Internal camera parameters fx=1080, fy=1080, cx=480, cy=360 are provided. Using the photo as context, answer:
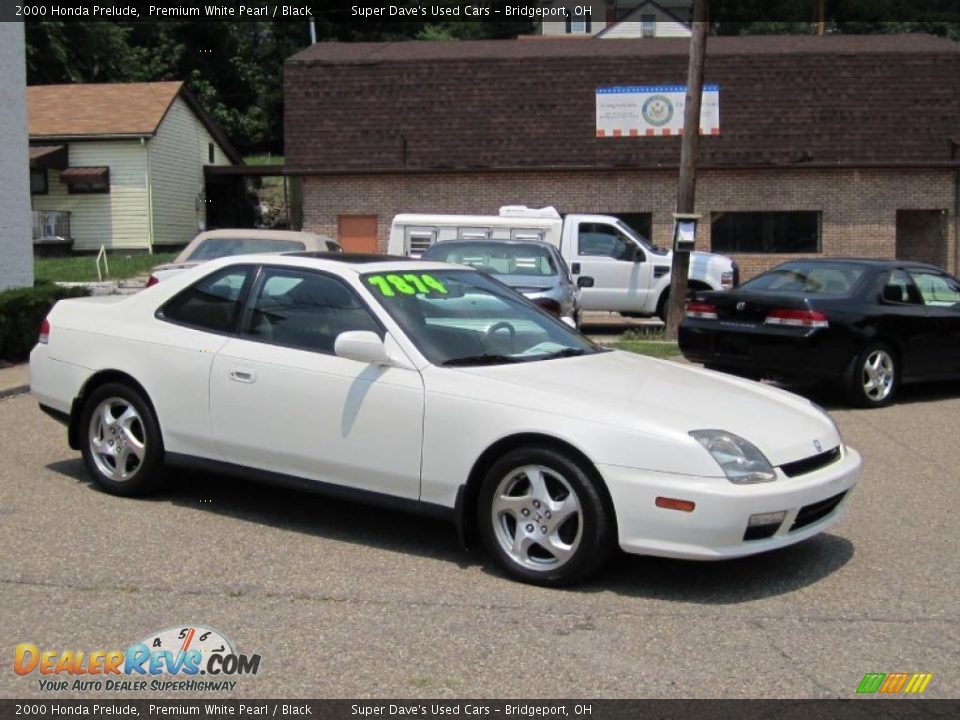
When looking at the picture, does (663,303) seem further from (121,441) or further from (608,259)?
(121,441)

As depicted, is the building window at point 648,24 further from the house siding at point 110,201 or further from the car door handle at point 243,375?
the car door handle at point 243,375

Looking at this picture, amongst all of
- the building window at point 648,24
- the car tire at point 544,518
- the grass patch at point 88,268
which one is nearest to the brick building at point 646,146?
the grass patch at point 88,268

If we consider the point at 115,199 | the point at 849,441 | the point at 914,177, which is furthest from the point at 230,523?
the point at 115,199

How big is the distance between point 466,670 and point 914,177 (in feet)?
83.7

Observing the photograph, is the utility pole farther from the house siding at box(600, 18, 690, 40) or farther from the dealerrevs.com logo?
the house siding at box(600, 18, 690, 40)

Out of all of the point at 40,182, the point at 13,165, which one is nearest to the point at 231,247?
the point at 13,165

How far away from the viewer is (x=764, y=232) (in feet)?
88.3

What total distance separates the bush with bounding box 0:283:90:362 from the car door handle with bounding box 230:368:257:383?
737cm

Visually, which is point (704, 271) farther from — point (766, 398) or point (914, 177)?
point (766, 398)

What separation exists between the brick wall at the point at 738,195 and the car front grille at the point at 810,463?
2156 centimetres

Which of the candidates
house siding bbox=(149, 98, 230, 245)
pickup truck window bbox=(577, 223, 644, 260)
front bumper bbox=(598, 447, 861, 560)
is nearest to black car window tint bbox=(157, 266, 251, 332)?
front bumper bbox=(598, 447, 861, 560)

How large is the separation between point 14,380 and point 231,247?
2.98m

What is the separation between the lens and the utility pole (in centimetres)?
1554
